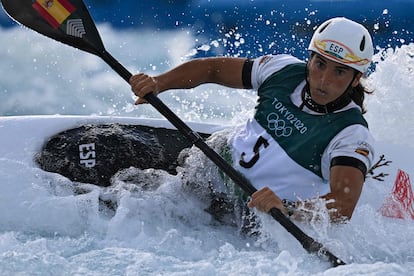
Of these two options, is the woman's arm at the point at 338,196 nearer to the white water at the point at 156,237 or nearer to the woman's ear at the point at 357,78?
the white water at the point at 156,237

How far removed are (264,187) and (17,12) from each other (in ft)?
3.87

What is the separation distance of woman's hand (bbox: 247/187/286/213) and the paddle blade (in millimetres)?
907

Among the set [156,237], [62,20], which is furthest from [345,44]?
[62,20]

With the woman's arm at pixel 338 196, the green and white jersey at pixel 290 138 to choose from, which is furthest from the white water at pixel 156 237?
the green and white jersey at pixel 290 138

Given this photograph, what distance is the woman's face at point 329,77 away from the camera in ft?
8.43

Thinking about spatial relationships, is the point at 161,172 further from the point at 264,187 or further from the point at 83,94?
the point at 83,94

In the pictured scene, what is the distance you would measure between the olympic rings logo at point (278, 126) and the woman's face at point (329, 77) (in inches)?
7.0

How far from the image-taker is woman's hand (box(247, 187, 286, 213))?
2.47 meters

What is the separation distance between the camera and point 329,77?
8.44ft

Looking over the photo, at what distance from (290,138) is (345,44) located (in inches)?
14.4

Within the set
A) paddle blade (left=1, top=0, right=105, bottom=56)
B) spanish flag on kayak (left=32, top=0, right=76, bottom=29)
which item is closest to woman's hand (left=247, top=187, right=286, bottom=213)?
paddle blade (left=1, top=0, right=105, bottom=56)

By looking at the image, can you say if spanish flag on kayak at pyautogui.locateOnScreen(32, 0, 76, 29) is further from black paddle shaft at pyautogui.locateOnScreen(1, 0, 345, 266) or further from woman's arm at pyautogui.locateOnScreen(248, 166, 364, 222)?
woman's arm at pyautogui.locateOnScreen(248, 166, 364, 222)

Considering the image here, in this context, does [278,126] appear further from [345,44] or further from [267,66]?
[345,44]

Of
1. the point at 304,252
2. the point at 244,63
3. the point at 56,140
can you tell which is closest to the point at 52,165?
the point at 56,140
